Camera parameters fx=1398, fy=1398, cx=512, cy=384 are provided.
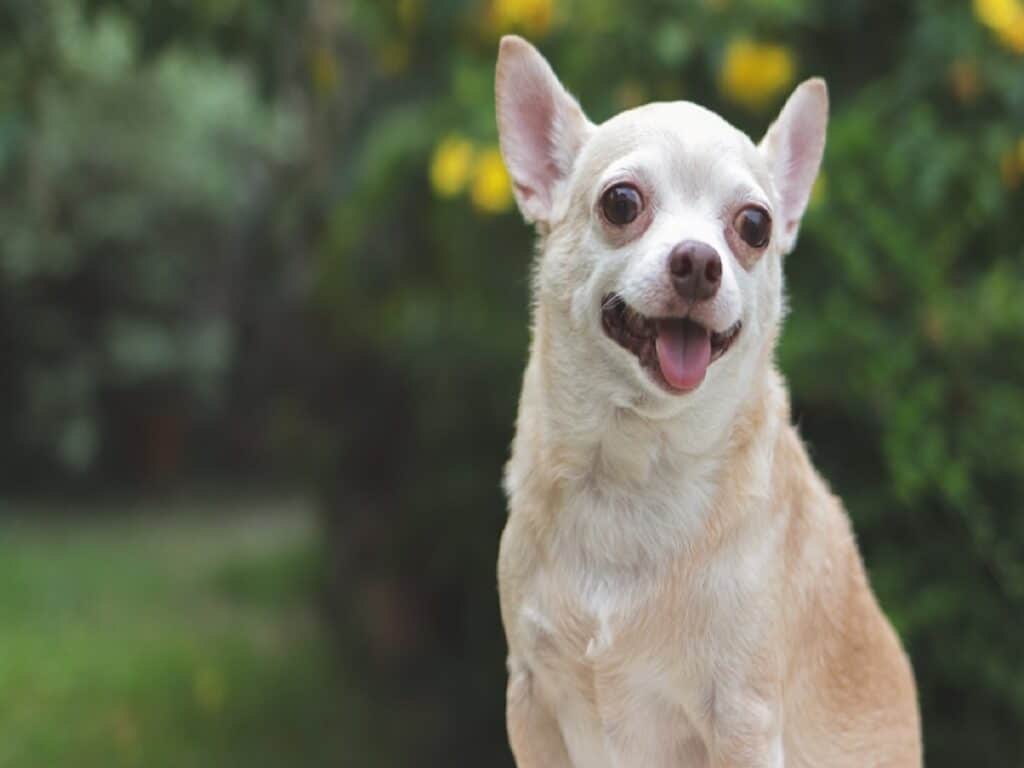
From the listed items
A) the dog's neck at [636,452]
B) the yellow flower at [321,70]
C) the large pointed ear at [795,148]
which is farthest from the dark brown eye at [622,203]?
the yellow flower at [321,70]

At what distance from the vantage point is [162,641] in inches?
→ 256

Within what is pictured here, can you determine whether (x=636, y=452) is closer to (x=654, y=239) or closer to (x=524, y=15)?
(x=654, y=239)

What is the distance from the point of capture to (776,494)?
2453mm

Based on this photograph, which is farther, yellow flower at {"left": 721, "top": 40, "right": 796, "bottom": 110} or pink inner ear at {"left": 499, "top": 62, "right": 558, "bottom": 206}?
yellow flower at {"left": 721, "top": 40, "right": 796, "bottom": 110}

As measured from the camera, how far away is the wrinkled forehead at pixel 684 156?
2.21 m

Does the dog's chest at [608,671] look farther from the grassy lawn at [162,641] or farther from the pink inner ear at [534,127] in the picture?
the grassy lawn at [162,641]

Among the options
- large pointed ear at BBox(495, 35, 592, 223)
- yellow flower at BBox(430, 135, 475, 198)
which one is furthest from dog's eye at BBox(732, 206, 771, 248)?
yellow flower at BBox(430, 135, 475, 198)

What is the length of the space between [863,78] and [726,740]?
2.70 meters

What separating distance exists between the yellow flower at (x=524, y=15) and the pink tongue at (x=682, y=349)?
1956 mm

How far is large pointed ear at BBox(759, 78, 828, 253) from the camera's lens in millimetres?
2480

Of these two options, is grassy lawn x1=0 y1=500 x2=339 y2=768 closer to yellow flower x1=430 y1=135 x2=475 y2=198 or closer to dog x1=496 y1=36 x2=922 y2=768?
yellow flower x1=430 y1=135 x2=475 y2=198

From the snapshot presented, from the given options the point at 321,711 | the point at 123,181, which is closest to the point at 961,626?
the point at 321,711

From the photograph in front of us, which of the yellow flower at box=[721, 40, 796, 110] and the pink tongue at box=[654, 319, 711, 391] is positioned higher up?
the yellow flower at box=[721, 40, 796, 110]

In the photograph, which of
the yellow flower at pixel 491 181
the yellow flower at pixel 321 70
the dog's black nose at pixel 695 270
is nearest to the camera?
the dog's black nose at pixel 695 270
